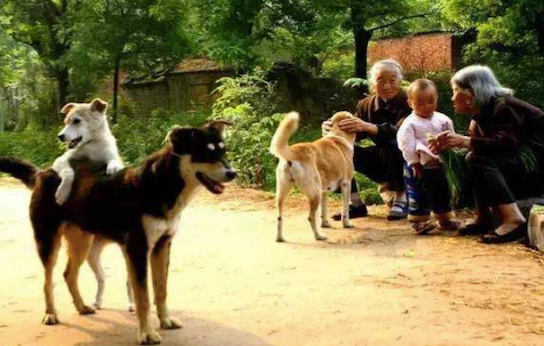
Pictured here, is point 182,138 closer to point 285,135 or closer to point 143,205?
point 143,205

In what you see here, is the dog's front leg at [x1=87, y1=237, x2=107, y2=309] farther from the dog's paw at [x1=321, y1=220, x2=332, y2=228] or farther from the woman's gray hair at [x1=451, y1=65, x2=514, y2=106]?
the woman's gray hair at [x1=451, y1=65, x2=514, y2=106]

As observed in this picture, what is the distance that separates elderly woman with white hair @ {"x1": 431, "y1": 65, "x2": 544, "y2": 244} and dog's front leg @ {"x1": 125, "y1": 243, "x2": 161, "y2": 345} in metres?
3.80

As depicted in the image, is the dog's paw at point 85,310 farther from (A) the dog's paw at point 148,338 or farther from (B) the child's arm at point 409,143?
(B) the child's arm at point 409,143

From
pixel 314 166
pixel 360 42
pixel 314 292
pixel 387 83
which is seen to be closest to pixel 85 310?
pixel 314 292

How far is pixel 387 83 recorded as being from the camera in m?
8.00

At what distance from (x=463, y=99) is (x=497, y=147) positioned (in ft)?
1.94

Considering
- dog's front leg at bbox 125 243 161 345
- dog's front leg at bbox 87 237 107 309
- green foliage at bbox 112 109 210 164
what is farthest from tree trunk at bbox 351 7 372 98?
dog's front leg at bbox 125 243 161 345

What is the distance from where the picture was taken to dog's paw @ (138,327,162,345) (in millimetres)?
3975

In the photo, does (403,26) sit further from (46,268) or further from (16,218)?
(46,268)

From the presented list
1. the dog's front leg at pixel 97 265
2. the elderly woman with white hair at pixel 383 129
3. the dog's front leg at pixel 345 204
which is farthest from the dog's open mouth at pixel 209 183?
the elderly woman with white hair at pixel 383 129

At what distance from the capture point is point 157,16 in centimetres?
1709

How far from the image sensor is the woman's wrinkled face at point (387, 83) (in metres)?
7.97

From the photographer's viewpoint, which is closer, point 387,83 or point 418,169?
point 418,169

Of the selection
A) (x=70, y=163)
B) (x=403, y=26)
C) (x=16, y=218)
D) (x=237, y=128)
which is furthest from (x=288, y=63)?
(x=70, y=163)
